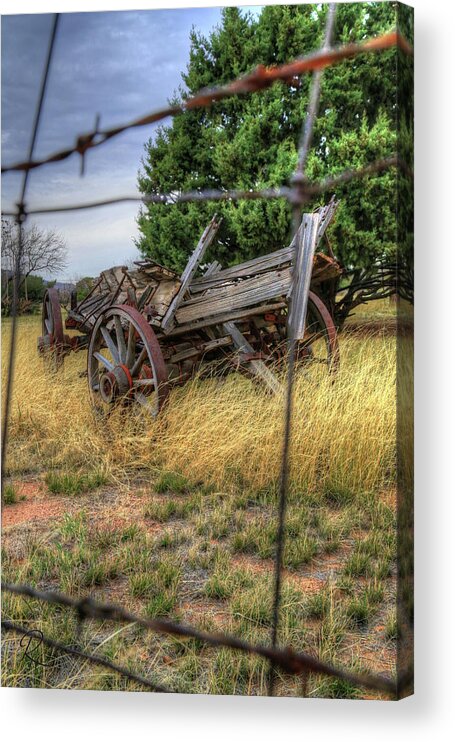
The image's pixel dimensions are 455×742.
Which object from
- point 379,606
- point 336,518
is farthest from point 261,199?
point 379,606

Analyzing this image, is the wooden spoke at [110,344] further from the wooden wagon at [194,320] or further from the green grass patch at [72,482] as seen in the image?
the green grass patch at [72,482]

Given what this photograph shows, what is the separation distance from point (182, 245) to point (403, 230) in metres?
0.95

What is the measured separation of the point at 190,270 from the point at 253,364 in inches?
20.3

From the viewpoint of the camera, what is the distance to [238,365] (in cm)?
369

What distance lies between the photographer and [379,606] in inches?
117

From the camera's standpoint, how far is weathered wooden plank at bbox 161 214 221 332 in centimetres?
348

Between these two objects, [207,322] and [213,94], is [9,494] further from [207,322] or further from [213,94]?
[213,94]

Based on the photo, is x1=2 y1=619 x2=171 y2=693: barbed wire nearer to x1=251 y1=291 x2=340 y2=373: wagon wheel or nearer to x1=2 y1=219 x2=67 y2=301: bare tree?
x1=251 y1=291 x2=340 y2=373: wagon wheel

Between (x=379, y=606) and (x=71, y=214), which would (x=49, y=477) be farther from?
(x=379, y=606)

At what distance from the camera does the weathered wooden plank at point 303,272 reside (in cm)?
334

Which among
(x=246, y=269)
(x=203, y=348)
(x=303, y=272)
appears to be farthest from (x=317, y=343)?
(x=203, y=348)

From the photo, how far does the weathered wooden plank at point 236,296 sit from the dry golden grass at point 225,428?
0.38m

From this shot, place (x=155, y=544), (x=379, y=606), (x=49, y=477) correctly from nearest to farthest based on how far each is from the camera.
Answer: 1. (x=379, y=606)
2. (x=155, y=544)
3. (x=49, y=477)

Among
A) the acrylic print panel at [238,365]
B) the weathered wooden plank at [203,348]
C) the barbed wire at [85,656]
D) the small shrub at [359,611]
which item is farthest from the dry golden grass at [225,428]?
the barbed wire at [85,656]
